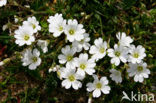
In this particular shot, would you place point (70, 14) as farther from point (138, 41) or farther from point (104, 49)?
point (138, 41)

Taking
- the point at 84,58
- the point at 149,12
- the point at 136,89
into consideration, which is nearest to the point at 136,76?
the point at 136,89

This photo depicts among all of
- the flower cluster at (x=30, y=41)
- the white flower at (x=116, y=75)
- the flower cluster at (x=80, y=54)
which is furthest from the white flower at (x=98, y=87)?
the flower cluster at (x=30, y=41)

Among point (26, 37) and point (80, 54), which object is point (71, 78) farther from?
point (26, 37)

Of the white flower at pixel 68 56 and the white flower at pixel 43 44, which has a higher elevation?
the white flower at pixel 43 44

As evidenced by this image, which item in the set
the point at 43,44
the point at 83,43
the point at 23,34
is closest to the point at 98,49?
the point at 83,43

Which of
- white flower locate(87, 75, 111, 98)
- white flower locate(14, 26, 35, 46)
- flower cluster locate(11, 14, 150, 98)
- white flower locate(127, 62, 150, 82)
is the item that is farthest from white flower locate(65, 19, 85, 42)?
white flower locate(127, 62, 150, 82)

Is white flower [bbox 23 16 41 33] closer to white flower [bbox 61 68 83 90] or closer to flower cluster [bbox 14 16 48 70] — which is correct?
flower cluster [bbox 14 16 48 70]

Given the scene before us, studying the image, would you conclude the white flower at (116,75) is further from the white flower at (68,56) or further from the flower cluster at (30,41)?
the flower cluster at (30,41)

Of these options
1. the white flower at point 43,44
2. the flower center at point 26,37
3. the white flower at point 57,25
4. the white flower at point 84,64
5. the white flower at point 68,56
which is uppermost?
the white flower at point 57,25
